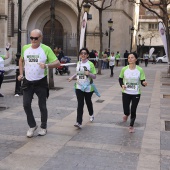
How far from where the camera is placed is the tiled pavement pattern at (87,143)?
539 cm

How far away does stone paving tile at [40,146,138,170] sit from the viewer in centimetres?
525

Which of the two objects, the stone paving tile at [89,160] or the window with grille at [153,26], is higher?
the window with grille at [153,26]

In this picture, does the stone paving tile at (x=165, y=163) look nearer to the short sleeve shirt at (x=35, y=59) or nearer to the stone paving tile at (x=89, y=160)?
the stone paving tile at (x=89, y=160)

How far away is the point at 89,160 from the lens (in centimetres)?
555

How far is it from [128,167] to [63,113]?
14.7 ft

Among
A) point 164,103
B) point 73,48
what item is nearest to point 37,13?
point 73,48

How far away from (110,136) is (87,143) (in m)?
0.77

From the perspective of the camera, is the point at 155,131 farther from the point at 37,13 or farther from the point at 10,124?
the point at 37,13

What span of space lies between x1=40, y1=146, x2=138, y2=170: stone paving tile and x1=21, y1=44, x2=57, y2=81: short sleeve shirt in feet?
5.07

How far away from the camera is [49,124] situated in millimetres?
8133

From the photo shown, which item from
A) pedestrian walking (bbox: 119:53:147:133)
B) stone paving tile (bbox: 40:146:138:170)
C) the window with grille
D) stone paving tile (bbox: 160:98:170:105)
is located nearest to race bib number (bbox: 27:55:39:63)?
stone paving tile (bbox: 40:146:138:170)

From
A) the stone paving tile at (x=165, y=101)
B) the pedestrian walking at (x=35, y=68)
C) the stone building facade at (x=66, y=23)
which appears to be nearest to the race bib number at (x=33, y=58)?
the pedestrian walking at (x=35, y=68)

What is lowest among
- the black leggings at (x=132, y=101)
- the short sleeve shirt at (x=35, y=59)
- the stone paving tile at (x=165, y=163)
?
the stone paving tile at (x=165, y=163)

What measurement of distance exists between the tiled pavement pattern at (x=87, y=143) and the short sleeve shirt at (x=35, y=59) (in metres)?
1.19
